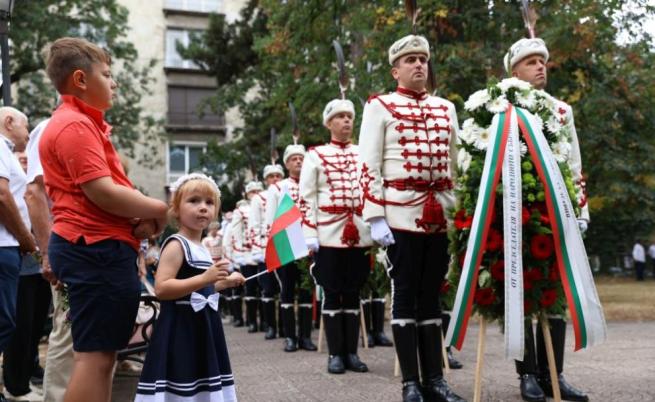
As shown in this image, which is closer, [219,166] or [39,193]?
[39,193]

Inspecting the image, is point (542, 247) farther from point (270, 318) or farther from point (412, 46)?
point (270, 318)

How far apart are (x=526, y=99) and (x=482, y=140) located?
0.42 meters

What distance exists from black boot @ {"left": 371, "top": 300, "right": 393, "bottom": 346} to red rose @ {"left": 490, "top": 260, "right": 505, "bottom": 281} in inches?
177

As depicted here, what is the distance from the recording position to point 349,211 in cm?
720

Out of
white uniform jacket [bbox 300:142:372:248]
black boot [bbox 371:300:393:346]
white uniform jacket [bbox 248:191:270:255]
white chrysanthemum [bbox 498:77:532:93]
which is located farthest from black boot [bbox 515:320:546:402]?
white uniform jacket [bbox 248:191:270:255]

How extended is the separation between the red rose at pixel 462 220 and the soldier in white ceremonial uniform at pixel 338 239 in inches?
83.3

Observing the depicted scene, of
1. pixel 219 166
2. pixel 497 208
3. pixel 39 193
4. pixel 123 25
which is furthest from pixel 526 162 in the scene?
pixel 123 25

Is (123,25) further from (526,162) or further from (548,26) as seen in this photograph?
(526,162)

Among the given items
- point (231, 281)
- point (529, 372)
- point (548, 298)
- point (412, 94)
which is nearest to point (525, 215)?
point (548, 298)

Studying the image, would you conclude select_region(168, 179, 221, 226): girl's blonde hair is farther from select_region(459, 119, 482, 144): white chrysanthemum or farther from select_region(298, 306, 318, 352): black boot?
select_region(298, 306, 318, 352): black boot

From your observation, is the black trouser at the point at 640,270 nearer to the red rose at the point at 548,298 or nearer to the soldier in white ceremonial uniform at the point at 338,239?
the soldier in white ceremonial uniform at the point at 338,239

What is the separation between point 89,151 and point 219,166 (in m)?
23.9

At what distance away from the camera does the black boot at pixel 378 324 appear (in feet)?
29.9

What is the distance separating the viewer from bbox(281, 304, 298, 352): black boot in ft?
29.5
